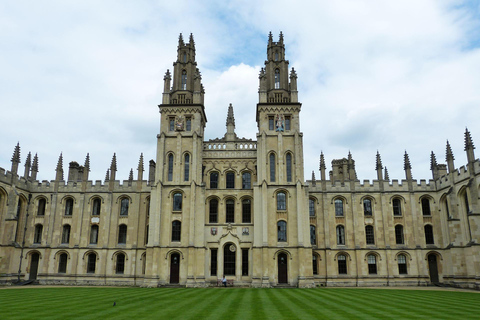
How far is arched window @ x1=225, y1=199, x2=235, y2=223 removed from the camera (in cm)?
4150

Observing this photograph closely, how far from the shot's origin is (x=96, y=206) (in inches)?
1828

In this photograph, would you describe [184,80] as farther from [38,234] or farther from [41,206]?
[38,234]

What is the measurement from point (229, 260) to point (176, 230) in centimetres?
682

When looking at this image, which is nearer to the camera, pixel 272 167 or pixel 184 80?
pixel 272 167

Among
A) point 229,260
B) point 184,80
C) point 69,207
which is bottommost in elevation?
point 229,260

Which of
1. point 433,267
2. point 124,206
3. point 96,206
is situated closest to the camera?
point 433,267

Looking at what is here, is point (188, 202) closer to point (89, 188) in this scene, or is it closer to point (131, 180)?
point (131, 180)

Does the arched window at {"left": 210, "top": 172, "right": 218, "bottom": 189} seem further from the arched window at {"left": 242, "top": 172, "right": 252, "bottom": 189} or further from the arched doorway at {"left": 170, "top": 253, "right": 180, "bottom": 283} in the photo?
the arched doorway at {"left": 170, "top": 253, "right": 180, "bottom": 283}

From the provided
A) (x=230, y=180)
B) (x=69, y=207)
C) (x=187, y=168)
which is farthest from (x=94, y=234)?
(x=230, y=180)

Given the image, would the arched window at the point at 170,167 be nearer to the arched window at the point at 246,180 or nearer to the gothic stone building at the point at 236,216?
the gothic stone building at the point at 236,216

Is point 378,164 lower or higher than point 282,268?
higher

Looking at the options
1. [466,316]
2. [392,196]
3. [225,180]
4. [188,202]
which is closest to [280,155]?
[225,180]

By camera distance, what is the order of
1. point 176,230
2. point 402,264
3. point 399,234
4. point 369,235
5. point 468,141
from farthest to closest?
point 369,235
point 399,234
point 402,264
point 176,230
point 468,141

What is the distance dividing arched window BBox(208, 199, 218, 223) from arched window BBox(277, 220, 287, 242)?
7258 millimetres
